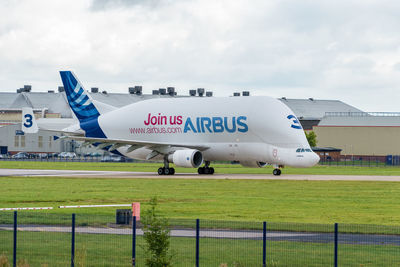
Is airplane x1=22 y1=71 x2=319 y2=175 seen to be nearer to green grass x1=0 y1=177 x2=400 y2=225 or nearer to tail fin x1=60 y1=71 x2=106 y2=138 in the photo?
tail fin x1=60 y1=71 x2=106 y2=138

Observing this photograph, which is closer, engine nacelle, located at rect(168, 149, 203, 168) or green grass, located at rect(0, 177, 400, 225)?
green grass, located at rect(0, 177, 400, 225)

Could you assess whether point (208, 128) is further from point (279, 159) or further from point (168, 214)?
point (168, 214)

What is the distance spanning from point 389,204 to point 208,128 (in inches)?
1183

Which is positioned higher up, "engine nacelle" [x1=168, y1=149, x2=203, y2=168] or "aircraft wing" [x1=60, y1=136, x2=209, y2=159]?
"aircraft wing" [x1=60, y1=136, x2=209, y2=159]

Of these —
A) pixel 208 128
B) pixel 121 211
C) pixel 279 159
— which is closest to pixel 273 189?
pixel 279 159

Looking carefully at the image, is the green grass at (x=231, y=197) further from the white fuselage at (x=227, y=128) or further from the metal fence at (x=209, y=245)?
the metal fence at (x=209, y=245)

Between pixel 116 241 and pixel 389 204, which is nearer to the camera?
pixel 116 241

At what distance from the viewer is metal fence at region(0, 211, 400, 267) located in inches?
881

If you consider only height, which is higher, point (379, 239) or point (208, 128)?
point (208, 128)

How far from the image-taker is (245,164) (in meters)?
73.2

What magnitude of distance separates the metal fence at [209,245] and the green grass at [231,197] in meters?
6.97

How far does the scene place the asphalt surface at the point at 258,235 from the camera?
25.6 metres

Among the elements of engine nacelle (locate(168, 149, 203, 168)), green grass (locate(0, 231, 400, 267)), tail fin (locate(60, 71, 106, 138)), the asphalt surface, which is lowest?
green grass (locate(0, 231, 400, 267))

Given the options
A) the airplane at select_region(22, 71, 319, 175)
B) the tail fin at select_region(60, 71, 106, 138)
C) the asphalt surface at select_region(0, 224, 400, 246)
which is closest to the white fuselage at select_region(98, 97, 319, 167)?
the airplane at select_region(22, 71, 319, 175)
